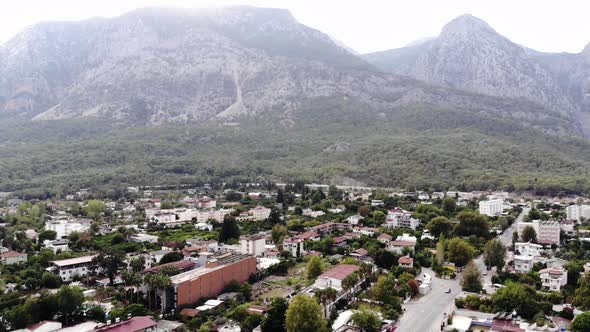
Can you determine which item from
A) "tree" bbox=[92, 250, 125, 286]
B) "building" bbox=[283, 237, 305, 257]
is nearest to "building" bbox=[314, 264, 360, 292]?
"building" bbox=[283, 237, 305, 257]

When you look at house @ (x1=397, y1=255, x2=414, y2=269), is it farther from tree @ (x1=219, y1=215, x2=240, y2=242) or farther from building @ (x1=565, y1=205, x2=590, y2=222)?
building @ (x1=565, y1=205, x2=590, y2=222)

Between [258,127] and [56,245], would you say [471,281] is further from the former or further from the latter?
[258,127]

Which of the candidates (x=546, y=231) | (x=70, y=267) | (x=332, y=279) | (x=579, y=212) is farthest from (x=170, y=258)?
(x=579, y=212)

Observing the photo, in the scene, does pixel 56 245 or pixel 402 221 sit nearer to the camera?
pixel 56 245

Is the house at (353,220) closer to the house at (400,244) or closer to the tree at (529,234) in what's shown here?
the house at (400,244)

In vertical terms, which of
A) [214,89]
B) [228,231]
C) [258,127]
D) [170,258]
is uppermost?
[214,89]

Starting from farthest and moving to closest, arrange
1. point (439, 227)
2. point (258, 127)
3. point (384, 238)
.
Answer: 1. point (258, 127)
2. point (439, 227)
3. point (384, 238)
